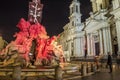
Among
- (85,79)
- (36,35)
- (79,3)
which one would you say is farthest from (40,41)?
(79,3)

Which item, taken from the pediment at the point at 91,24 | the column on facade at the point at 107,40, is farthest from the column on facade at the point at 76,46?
the column on facade at the point at 107,40

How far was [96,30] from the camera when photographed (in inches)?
1786

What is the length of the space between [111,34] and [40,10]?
21307mm

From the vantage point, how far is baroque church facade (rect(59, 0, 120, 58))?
125 ft

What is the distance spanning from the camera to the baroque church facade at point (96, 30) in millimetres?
38031

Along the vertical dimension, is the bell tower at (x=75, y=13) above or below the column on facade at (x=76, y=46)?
above

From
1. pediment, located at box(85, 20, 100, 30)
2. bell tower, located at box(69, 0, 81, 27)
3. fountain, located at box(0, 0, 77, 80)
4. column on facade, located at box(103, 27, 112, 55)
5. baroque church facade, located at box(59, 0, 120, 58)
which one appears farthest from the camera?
bell tower, located at box(69, 0, 81, 27)

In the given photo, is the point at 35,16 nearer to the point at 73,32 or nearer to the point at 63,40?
the point at 73,32

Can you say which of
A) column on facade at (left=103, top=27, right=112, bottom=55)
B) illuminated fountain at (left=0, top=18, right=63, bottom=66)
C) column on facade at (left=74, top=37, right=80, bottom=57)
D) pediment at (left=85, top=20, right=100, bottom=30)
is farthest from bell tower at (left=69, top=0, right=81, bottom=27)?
illuminated fountain at (left=0, top=18, right=63, bottom=66)

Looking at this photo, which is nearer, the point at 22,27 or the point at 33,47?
the point at 33,47

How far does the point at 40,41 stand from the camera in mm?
22969

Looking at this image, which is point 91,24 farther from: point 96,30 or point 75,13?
point 75,13

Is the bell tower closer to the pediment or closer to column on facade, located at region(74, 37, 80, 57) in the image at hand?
column on facade, located at region(74, 37, 80, 57)

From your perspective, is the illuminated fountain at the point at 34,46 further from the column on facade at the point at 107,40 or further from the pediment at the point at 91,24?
the pediment at the point at 91,24
